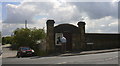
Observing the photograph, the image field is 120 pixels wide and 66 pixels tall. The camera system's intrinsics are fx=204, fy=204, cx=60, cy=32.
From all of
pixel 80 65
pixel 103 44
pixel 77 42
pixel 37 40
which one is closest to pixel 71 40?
pixel 77 42

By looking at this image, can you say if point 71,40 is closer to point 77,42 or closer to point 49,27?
point 77,42

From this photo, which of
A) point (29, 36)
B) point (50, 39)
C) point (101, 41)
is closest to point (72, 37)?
point (50, 39)

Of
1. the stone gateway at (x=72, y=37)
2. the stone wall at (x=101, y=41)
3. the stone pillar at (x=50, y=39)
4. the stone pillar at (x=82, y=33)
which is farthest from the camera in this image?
the stone wall at (x=101, y=41)

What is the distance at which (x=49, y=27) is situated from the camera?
30938 mm

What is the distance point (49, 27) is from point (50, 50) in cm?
348

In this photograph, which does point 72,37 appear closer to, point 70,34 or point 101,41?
point 70,34

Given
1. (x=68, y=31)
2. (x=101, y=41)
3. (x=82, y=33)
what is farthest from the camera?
(x=101, y=41)

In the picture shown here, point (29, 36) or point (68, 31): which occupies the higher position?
point (68, 31)

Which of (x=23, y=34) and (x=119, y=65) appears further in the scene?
(x=23, y=34)

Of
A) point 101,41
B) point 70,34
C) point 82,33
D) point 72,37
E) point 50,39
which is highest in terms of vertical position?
point 82,33

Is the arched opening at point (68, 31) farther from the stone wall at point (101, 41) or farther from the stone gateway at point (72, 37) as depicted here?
the stone wall at point (101, 41)

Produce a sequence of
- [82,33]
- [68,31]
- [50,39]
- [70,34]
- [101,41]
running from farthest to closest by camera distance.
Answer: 1. [101,41]
2. [82,33]
3. [70,34]
4. [68,31]
5. [50,39]

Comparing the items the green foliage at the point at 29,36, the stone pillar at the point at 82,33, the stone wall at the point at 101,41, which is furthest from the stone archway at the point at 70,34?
the green foliage at the point at 29,36

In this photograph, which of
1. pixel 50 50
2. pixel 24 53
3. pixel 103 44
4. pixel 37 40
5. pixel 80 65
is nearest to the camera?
pixel 80 65
